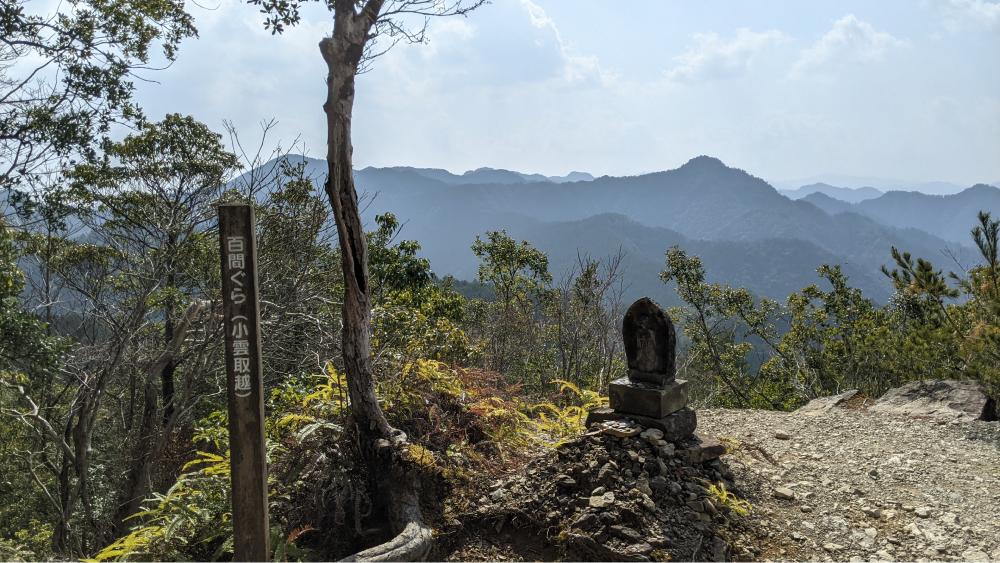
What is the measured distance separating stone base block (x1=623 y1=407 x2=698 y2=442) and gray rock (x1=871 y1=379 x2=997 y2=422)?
4.07 m

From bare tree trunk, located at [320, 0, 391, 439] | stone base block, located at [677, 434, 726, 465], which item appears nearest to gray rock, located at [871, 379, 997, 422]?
stone base block, located at [677, 434, 726, 465]

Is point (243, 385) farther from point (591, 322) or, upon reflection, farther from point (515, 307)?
point (515, 307)

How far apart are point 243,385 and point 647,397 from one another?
3.30 m

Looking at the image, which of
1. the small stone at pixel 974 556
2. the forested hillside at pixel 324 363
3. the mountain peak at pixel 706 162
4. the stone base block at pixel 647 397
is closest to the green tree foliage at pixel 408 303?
the forested hillside at pixel 324 363

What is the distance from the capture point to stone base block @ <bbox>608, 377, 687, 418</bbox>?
15.2 ft

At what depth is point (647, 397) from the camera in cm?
468

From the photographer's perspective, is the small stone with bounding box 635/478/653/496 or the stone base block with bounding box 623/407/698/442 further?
the stone base block with bounding box 623/407/698/442

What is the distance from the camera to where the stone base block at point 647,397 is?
464 centimetres

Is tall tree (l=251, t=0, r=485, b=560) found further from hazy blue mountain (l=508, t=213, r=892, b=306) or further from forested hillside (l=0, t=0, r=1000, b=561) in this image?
hazy blue mountain (l=508, t=213, r=892, b=306)

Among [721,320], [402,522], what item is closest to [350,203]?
[402,522]

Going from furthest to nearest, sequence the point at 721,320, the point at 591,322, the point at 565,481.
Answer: the point at 721,320 → the point at 591,322 → the point at 565,481

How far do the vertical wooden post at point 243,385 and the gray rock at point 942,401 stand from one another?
7675 millimetres

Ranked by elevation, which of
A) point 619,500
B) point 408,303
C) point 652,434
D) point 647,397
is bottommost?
point 619,500

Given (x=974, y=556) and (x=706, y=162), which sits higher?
(x=706, y=162)
